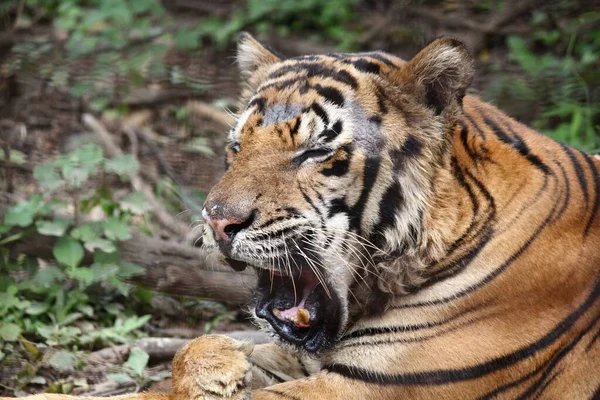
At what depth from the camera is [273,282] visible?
9.73ft

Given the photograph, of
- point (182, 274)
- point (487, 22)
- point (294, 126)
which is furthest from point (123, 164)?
point (487, 22)

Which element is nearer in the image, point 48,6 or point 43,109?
point 43,109

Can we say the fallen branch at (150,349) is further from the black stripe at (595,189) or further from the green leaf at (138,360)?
the black stripe at (595,189)

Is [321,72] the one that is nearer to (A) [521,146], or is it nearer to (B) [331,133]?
(B) [331,133]

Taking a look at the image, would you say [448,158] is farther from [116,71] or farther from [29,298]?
[116,71]

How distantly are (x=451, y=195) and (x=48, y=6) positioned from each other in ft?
19.1

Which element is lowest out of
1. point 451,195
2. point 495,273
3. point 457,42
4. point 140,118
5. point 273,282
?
point 140,118

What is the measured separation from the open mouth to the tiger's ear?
2.25 ft

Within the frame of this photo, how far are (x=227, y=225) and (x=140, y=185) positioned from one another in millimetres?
2638

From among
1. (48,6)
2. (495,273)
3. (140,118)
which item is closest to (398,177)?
(495,273)

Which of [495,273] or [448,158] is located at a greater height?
[448,158]

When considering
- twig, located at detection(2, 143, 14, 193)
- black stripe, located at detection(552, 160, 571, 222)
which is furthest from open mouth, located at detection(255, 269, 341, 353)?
twig, located at detection(2, 143, 14, 193)

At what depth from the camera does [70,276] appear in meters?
3.88

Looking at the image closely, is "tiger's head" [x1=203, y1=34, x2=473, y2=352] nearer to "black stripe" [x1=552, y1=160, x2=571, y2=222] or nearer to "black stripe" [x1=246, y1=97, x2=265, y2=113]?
"black stripe" [x1=246, y1=97, x2=265, y2=113]
